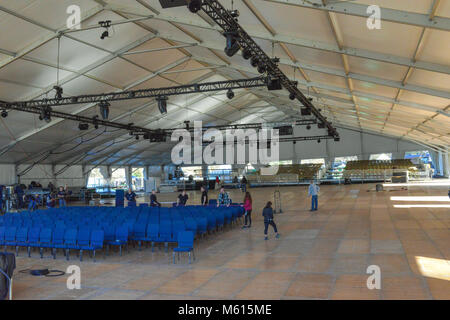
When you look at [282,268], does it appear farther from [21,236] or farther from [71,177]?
[71,177]

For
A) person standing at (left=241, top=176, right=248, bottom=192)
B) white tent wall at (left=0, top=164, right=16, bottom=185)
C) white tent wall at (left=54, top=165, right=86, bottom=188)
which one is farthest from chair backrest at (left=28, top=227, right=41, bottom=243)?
white tent wall at (left=54, top=165, right=86, bottom=188)

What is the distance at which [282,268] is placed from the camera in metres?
6.95

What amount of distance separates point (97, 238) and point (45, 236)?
1676 mm

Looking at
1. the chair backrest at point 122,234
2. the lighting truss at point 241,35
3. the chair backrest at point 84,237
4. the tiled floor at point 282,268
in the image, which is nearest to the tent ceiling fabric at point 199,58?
the lighting truss at point 241,35

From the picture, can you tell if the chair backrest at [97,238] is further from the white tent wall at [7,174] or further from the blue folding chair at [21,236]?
the white tent wall at [7,174]

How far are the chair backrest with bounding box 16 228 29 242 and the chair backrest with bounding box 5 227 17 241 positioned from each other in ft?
0.50

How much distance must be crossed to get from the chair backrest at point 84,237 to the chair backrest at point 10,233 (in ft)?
7.52

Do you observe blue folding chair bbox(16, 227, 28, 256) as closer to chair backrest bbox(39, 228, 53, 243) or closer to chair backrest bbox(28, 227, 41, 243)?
chair backrest bbox(28, 227, 41, 243)

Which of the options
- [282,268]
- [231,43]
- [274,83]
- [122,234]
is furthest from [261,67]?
[282,268]

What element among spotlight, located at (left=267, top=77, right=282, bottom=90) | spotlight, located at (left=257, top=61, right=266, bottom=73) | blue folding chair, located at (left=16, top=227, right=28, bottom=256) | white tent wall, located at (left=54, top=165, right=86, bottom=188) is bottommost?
blue folding chair, located at (left=16, top=227, right=28, bottom=256)

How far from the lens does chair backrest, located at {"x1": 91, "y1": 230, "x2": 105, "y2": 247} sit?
824 cm

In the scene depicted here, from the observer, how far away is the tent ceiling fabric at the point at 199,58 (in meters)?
8.99

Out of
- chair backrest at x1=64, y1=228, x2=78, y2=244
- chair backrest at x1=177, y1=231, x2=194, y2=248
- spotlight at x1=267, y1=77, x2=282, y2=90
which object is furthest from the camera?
spotlight at x1=267, y1=77, x2=282, y2=90

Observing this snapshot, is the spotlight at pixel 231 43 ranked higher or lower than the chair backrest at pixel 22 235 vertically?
higher
